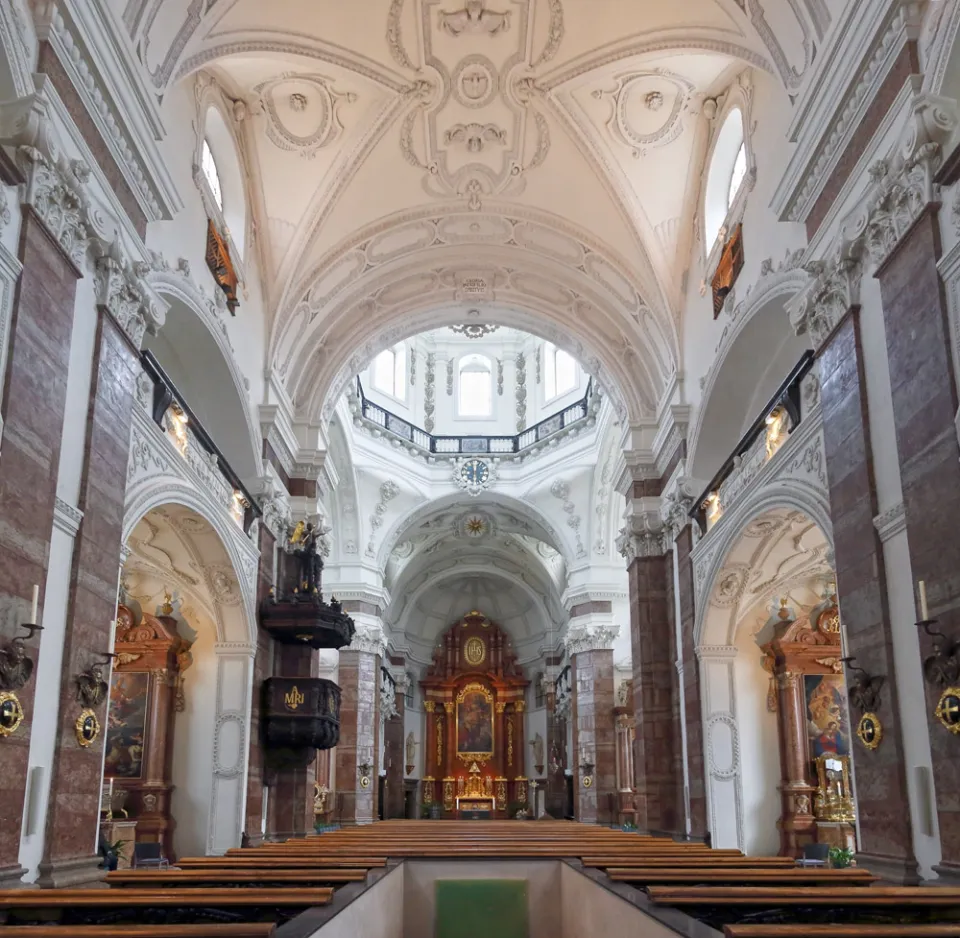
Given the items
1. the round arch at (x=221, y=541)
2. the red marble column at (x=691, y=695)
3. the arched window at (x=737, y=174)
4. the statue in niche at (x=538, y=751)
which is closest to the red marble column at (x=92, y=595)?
the round arch at (x=221, y=541)

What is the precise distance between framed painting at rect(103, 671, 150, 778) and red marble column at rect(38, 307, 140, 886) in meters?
6.93

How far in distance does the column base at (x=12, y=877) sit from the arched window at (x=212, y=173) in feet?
28.8

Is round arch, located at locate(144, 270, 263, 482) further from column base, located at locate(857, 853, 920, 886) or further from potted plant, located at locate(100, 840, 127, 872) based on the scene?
column base, located at locate(857, 853, 920, 886)

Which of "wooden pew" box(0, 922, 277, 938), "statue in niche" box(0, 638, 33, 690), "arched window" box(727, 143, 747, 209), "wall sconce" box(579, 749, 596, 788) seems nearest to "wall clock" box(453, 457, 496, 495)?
"wall sconce" box(579, 749, 596, 788)

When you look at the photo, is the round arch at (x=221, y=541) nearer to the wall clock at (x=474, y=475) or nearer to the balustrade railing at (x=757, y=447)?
the balustrade railing at (x=757, y=447)

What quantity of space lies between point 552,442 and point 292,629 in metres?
12.7

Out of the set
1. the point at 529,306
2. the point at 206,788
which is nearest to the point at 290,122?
the point at 529,306

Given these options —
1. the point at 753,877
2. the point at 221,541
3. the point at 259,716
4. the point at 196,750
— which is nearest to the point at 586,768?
the point at 259,716

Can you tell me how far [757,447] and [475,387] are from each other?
18819mm

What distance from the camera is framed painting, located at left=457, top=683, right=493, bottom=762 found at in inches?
1384

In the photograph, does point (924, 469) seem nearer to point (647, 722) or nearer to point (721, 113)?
point (721, 113)

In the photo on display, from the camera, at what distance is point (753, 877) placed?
6266 mm

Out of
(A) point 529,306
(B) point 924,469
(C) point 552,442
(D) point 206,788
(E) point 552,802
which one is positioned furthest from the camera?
(E) point 552,802

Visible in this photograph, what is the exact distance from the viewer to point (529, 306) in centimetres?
1847
